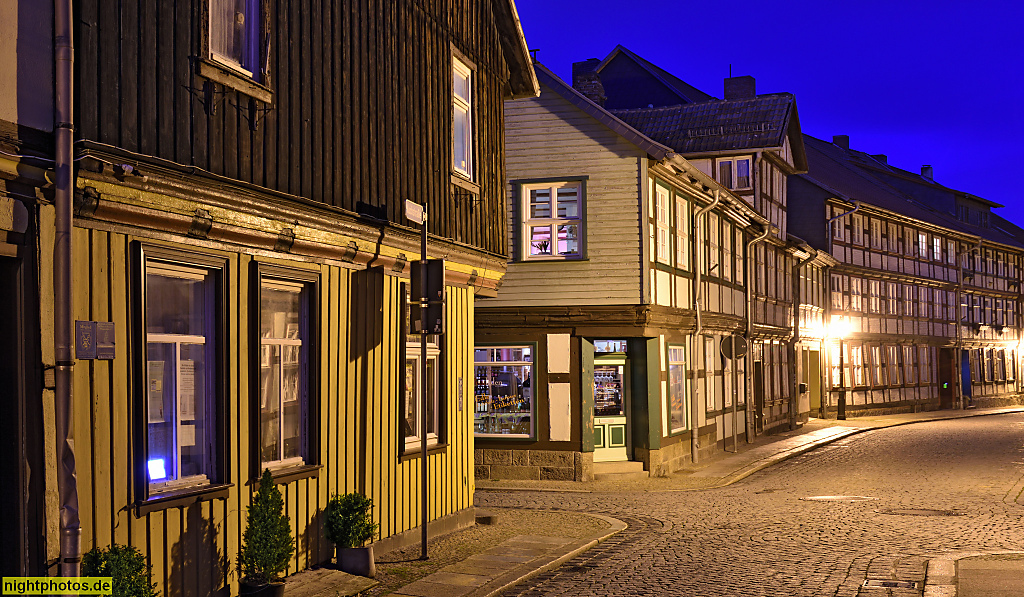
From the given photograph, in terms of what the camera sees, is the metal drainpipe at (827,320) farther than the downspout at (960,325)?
No

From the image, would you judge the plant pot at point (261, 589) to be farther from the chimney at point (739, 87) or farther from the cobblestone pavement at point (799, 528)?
the chimney at point (739, 87)

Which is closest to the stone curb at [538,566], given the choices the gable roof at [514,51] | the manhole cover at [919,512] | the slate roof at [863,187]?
the manhole cover at [919,512]

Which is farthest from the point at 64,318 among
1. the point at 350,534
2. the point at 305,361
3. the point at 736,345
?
the point at 736,345

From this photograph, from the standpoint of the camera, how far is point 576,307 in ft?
67.8

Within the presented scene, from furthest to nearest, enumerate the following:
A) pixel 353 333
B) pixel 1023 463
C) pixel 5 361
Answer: pixel 1023 463 → pixel 353 333 → pixel 5 361

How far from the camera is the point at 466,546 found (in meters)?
12.1

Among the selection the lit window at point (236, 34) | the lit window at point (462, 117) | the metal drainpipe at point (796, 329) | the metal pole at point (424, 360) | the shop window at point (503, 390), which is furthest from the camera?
the metal drainpipe at point (796, 329)

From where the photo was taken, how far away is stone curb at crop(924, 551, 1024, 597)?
956 centimetres

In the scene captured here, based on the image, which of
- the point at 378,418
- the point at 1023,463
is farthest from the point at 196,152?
the point at 1023,463

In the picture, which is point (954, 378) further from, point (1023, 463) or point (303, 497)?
point (303, 497)

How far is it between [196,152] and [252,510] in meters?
2.73

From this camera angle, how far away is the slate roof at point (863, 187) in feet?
152

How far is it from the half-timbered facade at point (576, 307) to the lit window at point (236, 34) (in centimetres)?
1216

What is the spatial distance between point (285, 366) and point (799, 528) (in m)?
7.29
